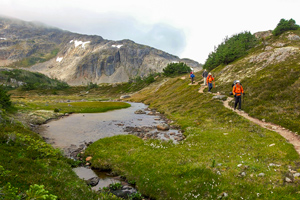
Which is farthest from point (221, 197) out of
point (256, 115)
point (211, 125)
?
point (256, 115)

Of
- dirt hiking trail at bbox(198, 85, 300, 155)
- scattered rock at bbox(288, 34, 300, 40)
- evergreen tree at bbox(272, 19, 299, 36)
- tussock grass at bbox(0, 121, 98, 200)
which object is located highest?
evergreen tree at bbox(272, 19, 299, 36)

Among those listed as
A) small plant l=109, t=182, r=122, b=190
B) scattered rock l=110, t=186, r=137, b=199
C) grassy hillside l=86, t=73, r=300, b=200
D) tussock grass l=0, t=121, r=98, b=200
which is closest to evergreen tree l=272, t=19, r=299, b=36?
grassy hillside l=86, t=73, r=300, b=200

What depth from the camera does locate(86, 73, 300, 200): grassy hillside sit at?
37.0 feet

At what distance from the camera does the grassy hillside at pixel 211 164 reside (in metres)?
11.3

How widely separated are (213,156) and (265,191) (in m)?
6.03

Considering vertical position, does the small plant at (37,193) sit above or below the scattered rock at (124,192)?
above

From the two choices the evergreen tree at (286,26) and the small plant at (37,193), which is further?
the evergreen tree at (286,26)

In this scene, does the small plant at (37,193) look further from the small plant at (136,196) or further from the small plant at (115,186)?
the small plant at (115,186)

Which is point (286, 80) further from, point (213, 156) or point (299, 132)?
point (213, 156)

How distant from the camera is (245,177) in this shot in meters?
12.2

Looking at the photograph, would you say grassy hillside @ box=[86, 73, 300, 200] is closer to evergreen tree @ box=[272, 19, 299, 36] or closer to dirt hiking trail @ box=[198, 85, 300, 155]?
dirt hiking trail @ box=[198, 85, 300, 155]

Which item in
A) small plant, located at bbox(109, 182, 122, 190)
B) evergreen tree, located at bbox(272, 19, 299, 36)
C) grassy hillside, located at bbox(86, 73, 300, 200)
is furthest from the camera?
evergreen tree, located at bbox(272, 19, 299, 36)

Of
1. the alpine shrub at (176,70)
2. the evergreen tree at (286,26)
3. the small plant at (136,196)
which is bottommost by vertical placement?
the small plant at (136,196)

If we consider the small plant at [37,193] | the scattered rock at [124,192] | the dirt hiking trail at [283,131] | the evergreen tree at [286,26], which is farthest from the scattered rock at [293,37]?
the small plant at [37,193]
